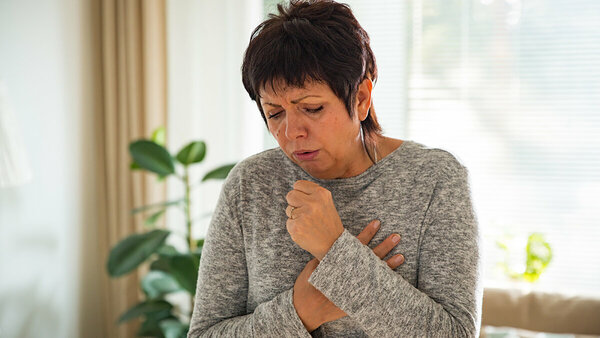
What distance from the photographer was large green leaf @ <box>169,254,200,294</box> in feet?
7.23

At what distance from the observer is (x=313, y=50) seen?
941 mm

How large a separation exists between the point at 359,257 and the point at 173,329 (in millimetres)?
1706

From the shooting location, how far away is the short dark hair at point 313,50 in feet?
3.10

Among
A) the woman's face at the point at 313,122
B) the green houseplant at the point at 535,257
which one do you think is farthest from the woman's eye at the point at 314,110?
the green houseplant at the point at 535,257

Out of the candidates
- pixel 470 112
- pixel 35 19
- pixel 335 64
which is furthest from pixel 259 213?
pixel 470 112

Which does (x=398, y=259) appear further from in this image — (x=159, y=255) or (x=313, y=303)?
(x=159, y=255)

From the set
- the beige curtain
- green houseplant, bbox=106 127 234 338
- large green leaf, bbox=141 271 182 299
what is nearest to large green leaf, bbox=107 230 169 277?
green houseplant, bbox=106 127 234 338

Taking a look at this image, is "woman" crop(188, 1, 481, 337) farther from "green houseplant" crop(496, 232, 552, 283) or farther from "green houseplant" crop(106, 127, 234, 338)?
"green houseplant" crop(496, 232, 552, 283)

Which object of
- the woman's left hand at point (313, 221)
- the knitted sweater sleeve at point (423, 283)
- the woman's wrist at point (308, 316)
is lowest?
the woman's wrist at point (308, 316)

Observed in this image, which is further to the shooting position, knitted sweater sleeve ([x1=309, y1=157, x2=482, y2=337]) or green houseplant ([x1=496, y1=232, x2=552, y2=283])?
green houseplant ([x1=496, y1=232, x2=552, y2=283])

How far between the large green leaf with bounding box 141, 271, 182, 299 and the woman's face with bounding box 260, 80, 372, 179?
1649 mm

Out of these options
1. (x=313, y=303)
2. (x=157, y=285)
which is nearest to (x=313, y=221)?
(x=313, y=303)

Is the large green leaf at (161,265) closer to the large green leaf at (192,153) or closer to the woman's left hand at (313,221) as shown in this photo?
the large green leaf at (192,153)

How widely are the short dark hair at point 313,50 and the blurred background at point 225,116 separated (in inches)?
62.7
